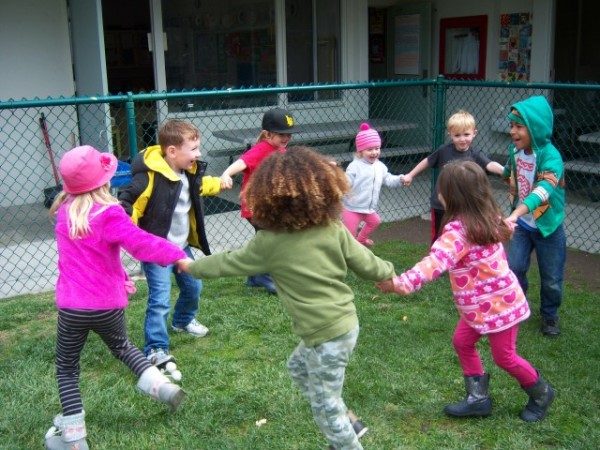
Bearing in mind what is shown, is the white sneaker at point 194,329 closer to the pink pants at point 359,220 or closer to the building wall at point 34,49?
the pink pants at point 359,220

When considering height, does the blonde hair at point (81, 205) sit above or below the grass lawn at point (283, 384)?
above

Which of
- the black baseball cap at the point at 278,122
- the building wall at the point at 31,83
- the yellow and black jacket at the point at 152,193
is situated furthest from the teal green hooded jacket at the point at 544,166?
the building wall at the point at 31,83

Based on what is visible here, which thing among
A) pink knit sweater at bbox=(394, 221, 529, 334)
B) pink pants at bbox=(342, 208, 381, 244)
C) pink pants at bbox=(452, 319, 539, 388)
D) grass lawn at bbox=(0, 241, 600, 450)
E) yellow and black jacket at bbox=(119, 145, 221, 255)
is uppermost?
yellow and black jacket at bbox=(119, 145, 221, 255)

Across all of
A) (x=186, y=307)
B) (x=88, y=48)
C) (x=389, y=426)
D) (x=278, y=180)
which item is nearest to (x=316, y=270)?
(x=278, y=180)

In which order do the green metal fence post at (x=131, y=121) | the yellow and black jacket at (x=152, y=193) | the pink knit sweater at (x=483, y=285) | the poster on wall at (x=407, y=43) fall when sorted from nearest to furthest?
the pink knit sweater at (x=483, y=285) → the yellow and black jacket at (x=152, y=193) → the green metal fence post at (x=131, y=121) → the poster on wall at (x=407, y=43)

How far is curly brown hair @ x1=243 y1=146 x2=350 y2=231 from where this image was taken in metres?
2.71

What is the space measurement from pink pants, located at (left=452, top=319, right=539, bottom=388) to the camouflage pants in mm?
760

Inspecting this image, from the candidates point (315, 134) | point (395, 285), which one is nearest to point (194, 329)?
point (395, 285)

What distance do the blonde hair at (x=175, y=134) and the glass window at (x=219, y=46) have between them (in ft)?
17.2

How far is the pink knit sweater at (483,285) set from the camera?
317cm

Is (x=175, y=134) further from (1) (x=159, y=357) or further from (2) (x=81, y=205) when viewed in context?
(1) (x=159, y=357)

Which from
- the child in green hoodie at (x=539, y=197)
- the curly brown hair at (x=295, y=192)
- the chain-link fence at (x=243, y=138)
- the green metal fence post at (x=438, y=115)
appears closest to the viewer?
the curly brown hair at (x=295, y=192)

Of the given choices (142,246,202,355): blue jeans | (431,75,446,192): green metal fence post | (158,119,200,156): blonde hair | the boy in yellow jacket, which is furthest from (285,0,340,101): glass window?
(142,246,202,355): blue jeans

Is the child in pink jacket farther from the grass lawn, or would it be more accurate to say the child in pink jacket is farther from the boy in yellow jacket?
the boy in yellow jacket
